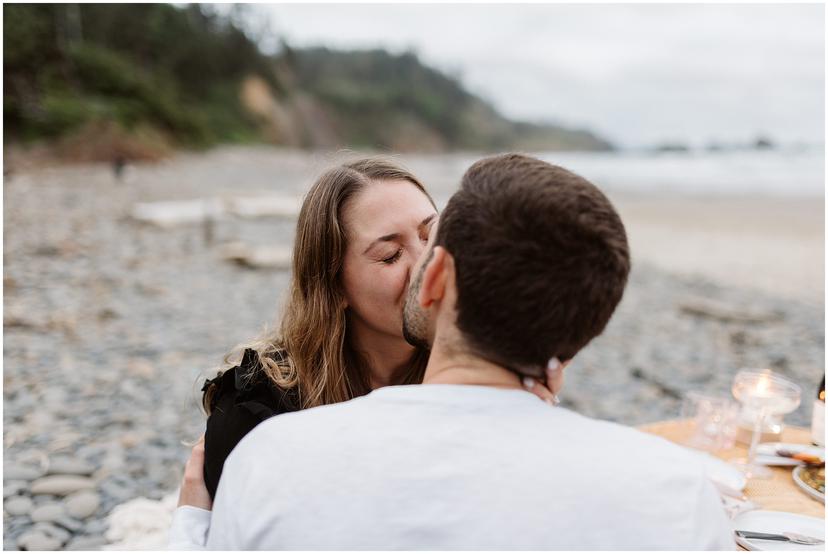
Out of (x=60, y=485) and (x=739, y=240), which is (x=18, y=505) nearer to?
(x=60, y=485)

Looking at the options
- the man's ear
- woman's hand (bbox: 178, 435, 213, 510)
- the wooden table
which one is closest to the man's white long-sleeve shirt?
the man's ear

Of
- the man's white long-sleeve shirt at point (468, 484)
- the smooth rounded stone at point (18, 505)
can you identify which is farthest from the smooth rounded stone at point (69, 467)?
the man's white long-sleeve shirt at point (468, 484)

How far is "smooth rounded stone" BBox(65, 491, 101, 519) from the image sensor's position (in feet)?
12.1

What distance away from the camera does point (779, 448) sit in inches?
103

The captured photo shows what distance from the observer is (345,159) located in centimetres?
240

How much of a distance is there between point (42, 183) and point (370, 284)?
1628cm

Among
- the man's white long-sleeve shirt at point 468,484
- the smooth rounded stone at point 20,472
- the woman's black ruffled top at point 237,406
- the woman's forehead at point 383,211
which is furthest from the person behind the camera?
the smooth rounded stone at point 20,472

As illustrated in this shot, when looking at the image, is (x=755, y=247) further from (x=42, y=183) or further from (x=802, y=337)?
(x=42, y=183)

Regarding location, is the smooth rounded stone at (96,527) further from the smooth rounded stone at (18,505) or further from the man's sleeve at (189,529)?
the man's sleeve at (189,529)

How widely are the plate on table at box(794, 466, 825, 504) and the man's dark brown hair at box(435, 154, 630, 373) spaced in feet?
5.34

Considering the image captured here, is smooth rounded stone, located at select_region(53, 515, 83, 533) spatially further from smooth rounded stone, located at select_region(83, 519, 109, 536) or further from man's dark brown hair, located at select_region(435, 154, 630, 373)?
man's dark brown hair, located at select_region(435, 154, 630, 373)

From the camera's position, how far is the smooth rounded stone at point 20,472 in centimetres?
395

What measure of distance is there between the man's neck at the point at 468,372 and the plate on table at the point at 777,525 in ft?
3.91

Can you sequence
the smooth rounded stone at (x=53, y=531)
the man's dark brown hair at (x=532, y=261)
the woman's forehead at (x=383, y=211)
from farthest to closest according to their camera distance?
the smooth rounded stone at (x=53, y=531)
the woman's forehead at (x=383, y=211)
the man's dark brown hair at (x=532, y=261)
